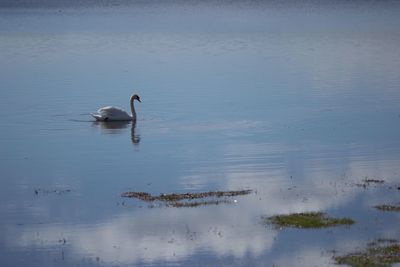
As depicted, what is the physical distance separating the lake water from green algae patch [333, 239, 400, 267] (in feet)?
0.89

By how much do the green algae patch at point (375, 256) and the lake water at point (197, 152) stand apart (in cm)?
27

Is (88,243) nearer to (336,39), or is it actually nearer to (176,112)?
(176,112)

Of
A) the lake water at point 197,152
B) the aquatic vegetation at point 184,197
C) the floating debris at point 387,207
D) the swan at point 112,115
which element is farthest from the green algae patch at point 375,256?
the swan at point 112,115

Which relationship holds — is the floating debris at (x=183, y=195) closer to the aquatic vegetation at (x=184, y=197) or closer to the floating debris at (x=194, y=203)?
the aquatic vegetation at (x=184, y=197)

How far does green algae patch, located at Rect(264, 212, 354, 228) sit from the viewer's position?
55.1 feet

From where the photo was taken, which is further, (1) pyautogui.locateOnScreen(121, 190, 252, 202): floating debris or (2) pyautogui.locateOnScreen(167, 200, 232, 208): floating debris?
(1) pyautogui.locateOnScreen(121, 190, 252, 202): floating debris

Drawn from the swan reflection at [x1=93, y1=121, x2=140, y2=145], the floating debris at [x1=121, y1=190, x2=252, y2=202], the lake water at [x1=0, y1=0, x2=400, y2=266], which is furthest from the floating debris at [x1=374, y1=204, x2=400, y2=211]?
the swan reflection at [x1=93, y1=121, x2=140, y2=145]

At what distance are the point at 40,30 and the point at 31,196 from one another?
201 ft

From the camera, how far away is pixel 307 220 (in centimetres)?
1700

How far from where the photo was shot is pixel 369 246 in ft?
50.5

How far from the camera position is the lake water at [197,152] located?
1612cm

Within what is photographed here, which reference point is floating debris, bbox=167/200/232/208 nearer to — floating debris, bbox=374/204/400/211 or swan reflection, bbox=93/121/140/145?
floating debris, bbox=374/204/400/211

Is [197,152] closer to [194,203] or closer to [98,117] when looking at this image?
[194,203]

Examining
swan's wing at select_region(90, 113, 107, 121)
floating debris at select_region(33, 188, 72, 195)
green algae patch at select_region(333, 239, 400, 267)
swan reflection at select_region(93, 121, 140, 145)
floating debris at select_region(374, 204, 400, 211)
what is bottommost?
floating debris at select_region(33, 188, 72, 195)
